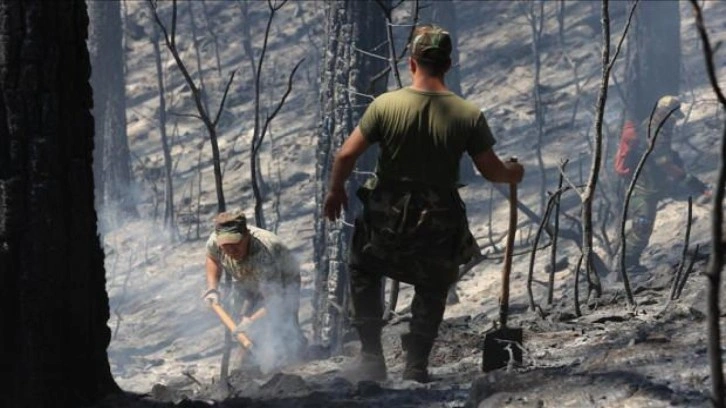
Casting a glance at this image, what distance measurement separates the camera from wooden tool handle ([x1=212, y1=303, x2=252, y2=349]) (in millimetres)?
7219

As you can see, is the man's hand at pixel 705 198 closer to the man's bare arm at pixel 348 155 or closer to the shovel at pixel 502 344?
the shovel at pixel 502 344

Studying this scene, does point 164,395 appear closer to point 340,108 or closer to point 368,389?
point 368,389

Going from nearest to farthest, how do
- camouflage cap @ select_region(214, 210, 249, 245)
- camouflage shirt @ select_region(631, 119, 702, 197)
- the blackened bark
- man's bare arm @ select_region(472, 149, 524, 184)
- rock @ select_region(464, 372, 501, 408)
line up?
rock @ select_region(464, 372, 501, 408)
man's bare arm @ select_region(472, 149, 524, 184)
camouflage cap @ select_region(214, 210, 249, 245)
camouflage shirt @ select_region(631, 119, 702, 197)
the blackened bark

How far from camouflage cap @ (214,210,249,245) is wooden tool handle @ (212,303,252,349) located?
22.8 inches

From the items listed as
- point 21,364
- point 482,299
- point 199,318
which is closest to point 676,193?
point 482,299

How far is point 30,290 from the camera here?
397cm

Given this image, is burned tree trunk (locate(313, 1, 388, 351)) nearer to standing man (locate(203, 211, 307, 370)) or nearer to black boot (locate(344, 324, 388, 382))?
standing man (locate(203, 211, 307, 370))

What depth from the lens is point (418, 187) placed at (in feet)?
15.2

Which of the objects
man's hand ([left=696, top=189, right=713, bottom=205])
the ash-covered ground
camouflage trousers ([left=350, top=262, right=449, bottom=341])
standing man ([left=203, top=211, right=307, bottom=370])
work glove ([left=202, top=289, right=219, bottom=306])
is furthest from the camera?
man's hand ([left=696, top=189, right=713, bottom=205])

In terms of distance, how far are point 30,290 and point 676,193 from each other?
1191 centimetres

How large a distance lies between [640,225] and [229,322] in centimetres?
633

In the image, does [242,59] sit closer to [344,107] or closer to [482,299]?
[482,299]

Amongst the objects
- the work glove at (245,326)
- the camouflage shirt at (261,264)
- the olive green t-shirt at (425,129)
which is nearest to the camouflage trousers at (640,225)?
the camouflage shirt at (261,264)

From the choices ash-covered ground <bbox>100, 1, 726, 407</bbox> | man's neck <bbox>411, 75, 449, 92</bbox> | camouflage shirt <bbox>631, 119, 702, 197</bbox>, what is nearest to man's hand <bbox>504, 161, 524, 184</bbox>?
man's neck <bbox>411, 75, 449, 92</bbox>
